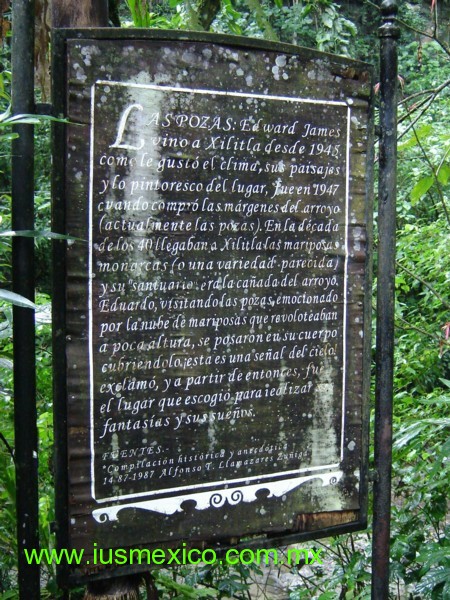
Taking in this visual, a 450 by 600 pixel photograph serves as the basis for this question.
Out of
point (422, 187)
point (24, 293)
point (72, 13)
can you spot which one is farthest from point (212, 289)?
point (422, 187)

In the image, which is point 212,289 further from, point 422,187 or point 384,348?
point 422,187

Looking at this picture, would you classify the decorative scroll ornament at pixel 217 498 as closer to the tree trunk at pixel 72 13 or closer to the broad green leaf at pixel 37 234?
the broad green leaf at pixel 37 234

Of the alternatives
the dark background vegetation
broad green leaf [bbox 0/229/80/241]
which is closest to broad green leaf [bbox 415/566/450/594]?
the dark background vegetation

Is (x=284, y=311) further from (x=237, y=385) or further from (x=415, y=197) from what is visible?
(x=415, y=197)

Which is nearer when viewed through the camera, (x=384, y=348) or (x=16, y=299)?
(x=16, y=299)

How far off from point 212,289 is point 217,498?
60 centimetres

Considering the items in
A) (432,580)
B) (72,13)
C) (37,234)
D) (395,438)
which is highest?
(72,13)

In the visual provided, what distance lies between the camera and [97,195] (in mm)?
1739

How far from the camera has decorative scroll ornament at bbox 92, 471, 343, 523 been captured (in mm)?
1808

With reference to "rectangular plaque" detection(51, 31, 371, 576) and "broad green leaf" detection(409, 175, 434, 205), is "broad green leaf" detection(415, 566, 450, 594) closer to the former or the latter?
"rectangular plaque" detection(51, 31, 371, 576)

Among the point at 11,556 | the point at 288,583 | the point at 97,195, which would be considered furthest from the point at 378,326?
Answer: the point at 288,583

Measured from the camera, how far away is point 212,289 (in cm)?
190

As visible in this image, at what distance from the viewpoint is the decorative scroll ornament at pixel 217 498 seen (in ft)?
5.93

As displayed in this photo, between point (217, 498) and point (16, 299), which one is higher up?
point (16, 299)
